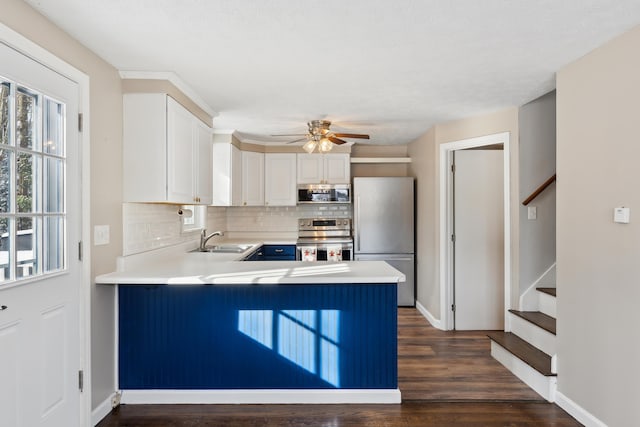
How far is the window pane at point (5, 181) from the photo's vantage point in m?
1.71

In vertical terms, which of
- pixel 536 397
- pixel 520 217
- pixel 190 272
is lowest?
pixel 536 397

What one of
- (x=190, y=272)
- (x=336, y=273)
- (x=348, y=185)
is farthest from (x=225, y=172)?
(x=336, y=273)

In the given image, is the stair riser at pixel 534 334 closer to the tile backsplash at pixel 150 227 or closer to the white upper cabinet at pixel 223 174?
the tile backsplash at pixel 150 227

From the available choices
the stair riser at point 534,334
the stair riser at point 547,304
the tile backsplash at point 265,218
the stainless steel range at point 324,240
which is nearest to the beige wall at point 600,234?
the stair riser at point 534,334

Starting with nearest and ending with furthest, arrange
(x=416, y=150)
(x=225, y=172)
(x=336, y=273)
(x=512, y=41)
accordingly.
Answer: (x=512, y=41), (x=336, y=273), (x=225, y=172), (x=416, y=150)

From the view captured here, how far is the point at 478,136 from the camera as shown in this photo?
13.2 feet

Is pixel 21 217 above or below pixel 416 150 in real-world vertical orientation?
below

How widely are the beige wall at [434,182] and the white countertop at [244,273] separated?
1691 mm

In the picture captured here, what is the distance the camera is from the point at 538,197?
3600 millimetres

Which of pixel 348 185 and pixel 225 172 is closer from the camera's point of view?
pixel 225 172

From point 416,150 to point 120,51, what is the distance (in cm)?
385

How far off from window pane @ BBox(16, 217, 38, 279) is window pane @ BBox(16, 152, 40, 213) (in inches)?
2.4

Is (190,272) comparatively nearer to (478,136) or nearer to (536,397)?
(536,397)

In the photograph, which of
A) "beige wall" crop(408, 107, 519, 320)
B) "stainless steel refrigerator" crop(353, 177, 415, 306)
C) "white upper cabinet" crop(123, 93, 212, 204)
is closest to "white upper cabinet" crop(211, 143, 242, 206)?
"stainless steel refrigerator" crop(353, 177, 415, 306)
